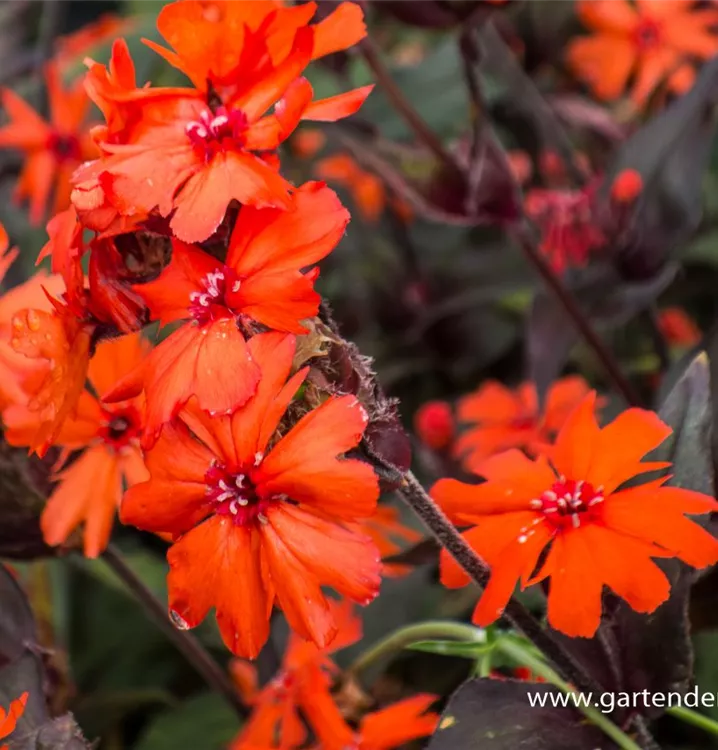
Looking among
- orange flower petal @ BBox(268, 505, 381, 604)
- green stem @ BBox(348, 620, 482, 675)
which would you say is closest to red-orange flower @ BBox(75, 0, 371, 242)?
orange flower petal @ BBox(268, 505, 381, 604)

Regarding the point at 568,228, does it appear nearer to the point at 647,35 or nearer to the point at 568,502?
the point at 647,35

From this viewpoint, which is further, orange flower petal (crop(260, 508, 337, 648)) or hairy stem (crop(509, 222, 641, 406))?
hairy stem (crop(509, 222, 641, 406))

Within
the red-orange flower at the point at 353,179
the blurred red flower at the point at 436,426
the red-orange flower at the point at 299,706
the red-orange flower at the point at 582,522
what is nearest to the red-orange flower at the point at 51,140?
the red-orange flower at the point at 353,179

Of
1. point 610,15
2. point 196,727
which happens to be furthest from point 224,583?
point 610,15

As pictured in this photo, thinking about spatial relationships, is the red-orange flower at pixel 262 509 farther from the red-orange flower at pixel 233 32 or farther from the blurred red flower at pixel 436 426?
the blurred red flower at pixel 436 426

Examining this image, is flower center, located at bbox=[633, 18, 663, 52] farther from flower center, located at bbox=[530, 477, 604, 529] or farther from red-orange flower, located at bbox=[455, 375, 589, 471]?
flower center, located at bbox=[530, 477, 604, 529]

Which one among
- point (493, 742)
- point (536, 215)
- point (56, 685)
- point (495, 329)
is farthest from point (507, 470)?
point (495, 329)

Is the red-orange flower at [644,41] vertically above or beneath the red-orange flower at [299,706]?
above
